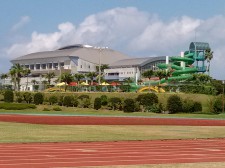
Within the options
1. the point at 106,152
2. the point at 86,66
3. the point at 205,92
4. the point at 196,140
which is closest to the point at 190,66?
the point at 205,92

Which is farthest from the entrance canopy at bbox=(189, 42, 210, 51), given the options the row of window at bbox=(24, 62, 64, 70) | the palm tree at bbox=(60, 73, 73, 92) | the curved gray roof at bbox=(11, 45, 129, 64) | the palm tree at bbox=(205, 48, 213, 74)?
the row of window at bbox=(24, 62, 64, 70)

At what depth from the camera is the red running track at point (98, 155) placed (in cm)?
1435

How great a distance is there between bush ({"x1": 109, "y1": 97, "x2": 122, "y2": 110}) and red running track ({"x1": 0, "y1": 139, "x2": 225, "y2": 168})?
46596 millimetres

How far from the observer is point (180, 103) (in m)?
63.4

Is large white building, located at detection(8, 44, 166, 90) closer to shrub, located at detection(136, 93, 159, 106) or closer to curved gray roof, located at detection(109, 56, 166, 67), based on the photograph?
curved gray roof, located at detection(109, 56, 166, 67)

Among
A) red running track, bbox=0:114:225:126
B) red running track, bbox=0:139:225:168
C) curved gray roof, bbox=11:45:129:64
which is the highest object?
curved gray roof, bbox=11:45:129:64

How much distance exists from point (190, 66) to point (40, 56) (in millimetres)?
88370

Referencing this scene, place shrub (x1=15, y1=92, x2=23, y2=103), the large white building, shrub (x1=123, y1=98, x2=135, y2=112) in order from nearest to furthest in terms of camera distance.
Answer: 1. shrub (x1=123, y1=98, x2=135, y2=112)
2. shrub (x1=15, y1=92, x2=23, y2=103)
3. the large white building

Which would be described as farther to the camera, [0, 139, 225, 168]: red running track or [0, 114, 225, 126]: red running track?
[0, 114, 225, 126]: red running track

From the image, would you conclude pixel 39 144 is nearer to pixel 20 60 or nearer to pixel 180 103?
pixel 180 103

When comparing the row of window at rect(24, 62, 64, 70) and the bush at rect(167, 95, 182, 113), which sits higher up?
the row of window at rect(24, 62, 64, 70)

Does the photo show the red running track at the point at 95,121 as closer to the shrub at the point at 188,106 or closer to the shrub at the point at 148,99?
the shrub at the point at 188,106

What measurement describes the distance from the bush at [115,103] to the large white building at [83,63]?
274 ft

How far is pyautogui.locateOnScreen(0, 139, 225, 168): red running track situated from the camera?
47.1ft
